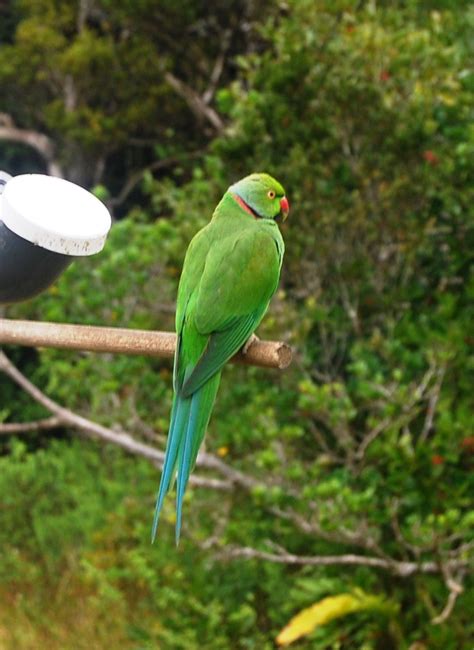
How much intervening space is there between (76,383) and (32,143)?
5.22 meters

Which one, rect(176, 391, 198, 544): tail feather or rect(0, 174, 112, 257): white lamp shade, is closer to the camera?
rect(0, 174, 112, 257): white lamp shade

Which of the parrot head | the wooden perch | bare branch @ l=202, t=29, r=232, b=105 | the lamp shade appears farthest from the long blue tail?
bare branch @ l=202, t=29, r=232, b=105

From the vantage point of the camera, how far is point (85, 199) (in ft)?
5.53

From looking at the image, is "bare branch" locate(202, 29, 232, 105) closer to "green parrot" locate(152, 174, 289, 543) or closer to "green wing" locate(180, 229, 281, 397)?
"green parrot" locate(152, 174, 289, 543)

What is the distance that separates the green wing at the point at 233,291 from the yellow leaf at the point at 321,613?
1.93 meters

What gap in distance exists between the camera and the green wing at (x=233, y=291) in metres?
2.08

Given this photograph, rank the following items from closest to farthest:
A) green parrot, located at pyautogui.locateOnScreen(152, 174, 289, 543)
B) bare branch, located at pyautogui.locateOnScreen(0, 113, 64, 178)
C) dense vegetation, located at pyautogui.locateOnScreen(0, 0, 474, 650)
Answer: green parrot, located at pyautogui.locateOnScreen(152, 174, 289, 543), dense vegetation, located at pyautogui.locateOnScreen(0, 0, 474, 650), bare branch, located at pyautogui.locateOnScreen(0, 113, 64, 178)

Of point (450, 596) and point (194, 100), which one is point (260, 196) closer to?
point (450, 596)

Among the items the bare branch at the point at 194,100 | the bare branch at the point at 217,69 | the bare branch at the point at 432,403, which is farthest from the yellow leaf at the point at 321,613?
the bare branch at the point at 217,69

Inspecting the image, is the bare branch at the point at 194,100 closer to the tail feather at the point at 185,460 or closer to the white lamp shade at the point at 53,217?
the tail feather at the point at 185,460

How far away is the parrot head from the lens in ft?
7.66

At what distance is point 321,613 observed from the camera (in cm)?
379

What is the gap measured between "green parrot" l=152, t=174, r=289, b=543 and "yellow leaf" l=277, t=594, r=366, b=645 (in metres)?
1.94

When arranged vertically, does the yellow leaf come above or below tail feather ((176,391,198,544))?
below
